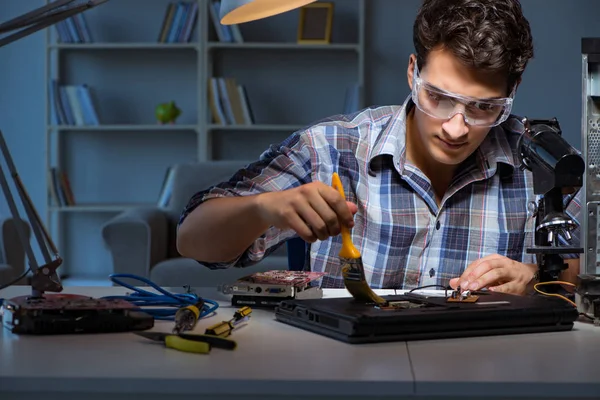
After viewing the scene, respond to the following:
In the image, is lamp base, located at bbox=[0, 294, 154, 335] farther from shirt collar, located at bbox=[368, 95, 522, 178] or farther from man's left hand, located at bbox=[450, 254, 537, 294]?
shirt collar, located at bbox=[368, 95, 522, 178]

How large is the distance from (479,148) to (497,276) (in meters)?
0.43

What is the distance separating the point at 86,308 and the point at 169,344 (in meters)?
0.15

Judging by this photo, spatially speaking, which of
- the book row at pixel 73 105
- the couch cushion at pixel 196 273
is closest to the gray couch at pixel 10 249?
the couch cushion at pixel 196 273

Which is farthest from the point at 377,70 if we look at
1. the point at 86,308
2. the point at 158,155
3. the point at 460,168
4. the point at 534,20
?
the point at 86,308

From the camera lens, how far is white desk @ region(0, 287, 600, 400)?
0.80 m

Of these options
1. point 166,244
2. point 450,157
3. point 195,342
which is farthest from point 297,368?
point 166,244

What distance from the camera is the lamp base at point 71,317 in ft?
3.39

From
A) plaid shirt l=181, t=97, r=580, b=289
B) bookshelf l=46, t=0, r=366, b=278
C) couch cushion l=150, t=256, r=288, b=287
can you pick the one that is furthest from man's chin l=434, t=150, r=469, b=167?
bookshelf l=46, t=0, r=366, b=278

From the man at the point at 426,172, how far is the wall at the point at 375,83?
340 cm

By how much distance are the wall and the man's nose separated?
3.70m

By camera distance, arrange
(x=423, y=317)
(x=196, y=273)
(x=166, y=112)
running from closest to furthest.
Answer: (x=423, y=317), (x=196, y=273), (x=166, y=112)

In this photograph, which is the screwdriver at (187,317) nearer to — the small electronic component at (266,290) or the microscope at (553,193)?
the small electronic component at (266,290)

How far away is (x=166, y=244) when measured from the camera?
12.9 feet

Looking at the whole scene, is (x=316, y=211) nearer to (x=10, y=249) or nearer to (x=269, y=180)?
(x=269, y=180)
